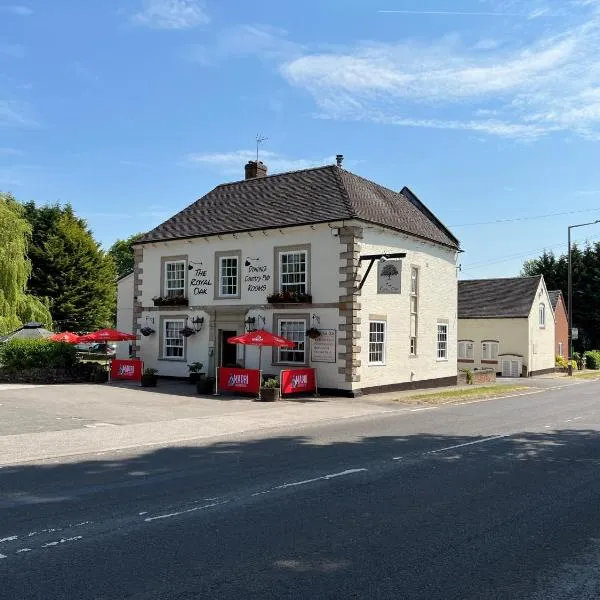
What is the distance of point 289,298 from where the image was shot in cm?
2386

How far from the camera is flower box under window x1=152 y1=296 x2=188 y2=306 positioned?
27.5 metres

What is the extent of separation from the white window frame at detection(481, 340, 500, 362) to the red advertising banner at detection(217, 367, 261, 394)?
27450mm

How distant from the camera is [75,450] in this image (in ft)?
36.9

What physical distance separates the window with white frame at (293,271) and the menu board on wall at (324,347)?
1902 mm

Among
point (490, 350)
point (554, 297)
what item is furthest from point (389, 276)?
point (554, 297)

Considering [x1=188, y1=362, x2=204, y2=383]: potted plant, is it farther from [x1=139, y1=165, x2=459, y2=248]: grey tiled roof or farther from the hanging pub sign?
the hanging pub sign

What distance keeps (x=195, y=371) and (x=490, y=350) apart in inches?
1035

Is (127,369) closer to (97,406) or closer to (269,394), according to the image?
(269,394)

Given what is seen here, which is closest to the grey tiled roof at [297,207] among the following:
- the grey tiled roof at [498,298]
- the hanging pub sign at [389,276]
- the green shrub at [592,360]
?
the hanging pub sign at [389,276]

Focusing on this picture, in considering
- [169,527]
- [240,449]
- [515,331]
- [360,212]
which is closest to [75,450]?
[240,449]

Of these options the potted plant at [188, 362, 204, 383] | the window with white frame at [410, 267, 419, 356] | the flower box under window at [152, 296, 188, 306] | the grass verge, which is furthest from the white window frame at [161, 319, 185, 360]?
the grass verge

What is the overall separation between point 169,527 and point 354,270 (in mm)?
16999

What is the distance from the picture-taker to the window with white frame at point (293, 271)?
24.2 m

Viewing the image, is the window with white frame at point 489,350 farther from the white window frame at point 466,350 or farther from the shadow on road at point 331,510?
the shadow on road at point 331,510
